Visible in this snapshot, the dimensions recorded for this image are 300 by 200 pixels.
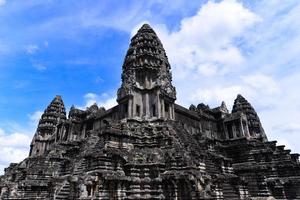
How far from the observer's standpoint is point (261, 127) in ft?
148

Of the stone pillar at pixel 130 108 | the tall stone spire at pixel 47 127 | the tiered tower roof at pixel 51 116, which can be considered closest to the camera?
the stone pillar at pixel 130 108

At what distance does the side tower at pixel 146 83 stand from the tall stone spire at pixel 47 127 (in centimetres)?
2301

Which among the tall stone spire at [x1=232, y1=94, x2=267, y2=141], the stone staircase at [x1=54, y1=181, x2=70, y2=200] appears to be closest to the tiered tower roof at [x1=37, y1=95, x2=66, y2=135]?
the stone staircase at [x1=54, y1=181, x2=70, y2=200]

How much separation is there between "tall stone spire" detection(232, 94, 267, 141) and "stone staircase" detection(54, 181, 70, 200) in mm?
34352

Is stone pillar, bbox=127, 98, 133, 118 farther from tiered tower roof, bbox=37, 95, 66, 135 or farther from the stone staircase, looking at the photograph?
tiered tower roof, bbox=37, 95, 66, 135

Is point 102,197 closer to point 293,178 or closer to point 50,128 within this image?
point 293,178

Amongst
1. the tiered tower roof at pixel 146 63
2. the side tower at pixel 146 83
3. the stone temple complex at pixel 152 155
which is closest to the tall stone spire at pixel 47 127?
the stone temple complex at pixel 152 155

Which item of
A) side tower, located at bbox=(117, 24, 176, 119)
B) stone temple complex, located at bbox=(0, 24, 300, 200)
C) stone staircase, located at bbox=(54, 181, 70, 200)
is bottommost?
stone staircase, located at bbox=(54, 181, 70, 200)

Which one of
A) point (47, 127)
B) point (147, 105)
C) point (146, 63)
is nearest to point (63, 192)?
point (147, 105)

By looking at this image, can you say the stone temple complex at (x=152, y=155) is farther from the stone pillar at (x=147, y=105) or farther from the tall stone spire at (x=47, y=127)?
the tall stone spire at (x=47, y=127)

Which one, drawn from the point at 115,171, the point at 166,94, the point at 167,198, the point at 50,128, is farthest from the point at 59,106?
the point at 167,198

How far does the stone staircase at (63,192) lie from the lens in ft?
66.1

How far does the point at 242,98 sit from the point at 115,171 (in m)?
36.3

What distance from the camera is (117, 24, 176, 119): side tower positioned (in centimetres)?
2723
